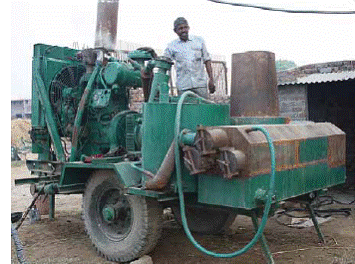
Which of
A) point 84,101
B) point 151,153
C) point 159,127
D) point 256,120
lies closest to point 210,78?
point 256,120

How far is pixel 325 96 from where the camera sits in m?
10.2

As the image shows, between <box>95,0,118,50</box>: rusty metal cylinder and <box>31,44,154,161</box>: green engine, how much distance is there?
22cm

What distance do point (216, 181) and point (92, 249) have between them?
86.9 inches

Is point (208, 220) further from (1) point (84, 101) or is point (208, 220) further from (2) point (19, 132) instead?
(2) point (19, 132)

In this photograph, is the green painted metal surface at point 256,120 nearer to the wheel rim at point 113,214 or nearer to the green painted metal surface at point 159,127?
the green painted metal surface at point 159,127

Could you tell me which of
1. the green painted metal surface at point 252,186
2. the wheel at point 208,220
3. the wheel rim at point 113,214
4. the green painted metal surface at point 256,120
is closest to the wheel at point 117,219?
the wheel rim at point 113,214

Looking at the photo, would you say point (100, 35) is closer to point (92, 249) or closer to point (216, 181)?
point (92, 249)

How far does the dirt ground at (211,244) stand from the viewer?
178 inches

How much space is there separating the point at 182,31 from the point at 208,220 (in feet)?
8.03

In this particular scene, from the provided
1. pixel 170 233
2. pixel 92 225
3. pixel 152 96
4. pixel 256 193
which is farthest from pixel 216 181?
pixel 170 233

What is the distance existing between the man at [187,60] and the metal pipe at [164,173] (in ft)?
5.83

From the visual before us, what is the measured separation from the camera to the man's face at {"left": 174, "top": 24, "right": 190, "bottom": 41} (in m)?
5.25

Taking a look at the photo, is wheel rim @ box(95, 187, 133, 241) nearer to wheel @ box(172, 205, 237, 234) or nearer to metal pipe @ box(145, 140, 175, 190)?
metal pipe @ box(145, 140, 175, 190)

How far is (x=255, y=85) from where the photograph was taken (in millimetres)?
4488
